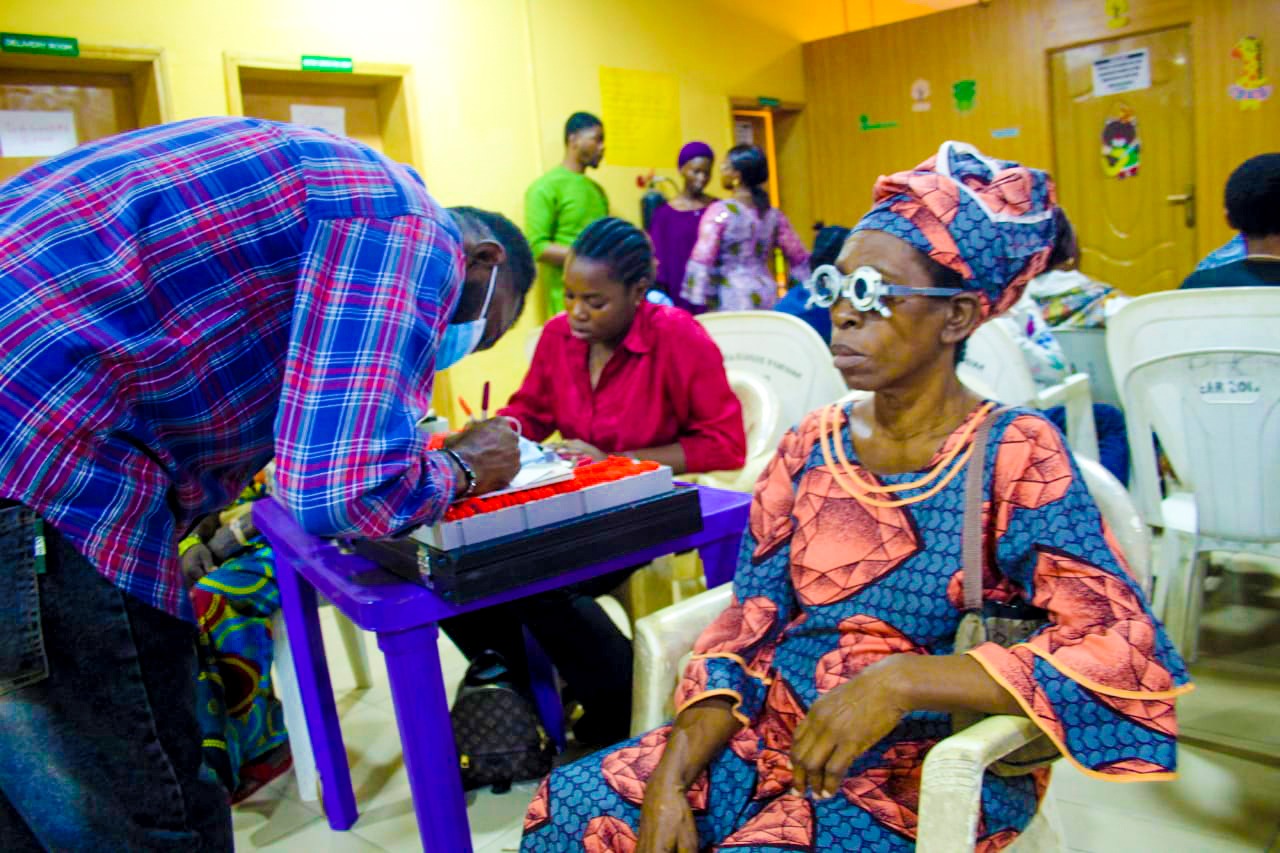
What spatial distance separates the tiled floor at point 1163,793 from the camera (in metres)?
1.95

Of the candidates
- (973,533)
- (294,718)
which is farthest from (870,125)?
(973,533)

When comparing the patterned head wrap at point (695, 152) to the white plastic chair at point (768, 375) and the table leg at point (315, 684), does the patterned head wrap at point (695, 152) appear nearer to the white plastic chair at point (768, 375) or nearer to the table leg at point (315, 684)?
the white plastic chair at point (768, 375)

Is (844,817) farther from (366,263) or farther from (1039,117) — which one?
(1039,117)

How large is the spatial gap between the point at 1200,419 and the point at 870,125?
19.0 ft

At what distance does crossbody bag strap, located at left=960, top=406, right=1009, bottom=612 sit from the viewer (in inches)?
49.9

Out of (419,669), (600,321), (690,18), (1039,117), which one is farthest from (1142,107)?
(419,669)

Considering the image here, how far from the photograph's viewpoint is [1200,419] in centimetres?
237

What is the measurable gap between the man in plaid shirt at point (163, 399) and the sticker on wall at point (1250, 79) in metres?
6.37

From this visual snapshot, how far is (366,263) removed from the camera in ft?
4.08

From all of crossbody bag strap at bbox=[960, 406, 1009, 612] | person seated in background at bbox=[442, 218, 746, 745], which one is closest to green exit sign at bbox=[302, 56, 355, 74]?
person seated in background at bbox=[442, 218, 746, 745]

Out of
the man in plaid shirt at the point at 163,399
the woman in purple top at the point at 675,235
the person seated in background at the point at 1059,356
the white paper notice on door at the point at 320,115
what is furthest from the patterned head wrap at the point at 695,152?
the man in plaid shirt at the point at 163,399

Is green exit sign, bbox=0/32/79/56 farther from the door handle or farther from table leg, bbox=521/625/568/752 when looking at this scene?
the door handle

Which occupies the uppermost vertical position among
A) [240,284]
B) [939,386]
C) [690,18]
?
[690,18]

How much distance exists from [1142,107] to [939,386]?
6238 mm
